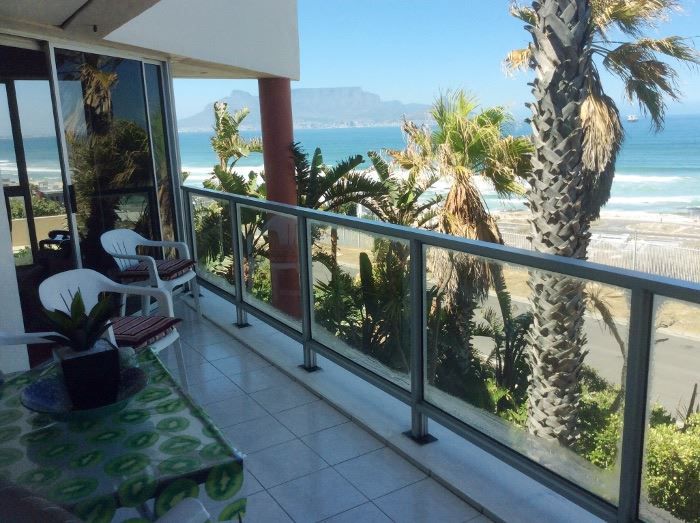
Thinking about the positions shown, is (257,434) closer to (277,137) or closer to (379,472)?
(379,472)

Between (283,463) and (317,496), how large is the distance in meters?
0.33

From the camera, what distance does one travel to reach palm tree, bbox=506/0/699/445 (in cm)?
233

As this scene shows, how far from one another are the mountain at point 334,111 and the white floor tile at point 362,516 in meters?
65.5

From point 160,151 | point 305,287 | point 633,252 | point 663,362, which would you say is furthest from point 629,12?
point 633,252

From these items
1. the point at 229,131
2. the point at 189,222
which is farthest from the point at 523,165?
the point at 229,131

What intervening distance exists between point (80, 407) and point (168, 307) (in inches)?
87.2

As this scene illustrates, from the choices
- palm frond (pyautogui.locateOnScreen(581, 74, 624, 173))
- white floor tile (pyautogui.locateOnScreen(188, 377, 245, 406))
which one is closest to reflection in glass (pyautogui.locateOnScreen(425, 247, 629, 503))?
white floor tile (pyautogui.locateOnScreen(188, 377, 245, 406))

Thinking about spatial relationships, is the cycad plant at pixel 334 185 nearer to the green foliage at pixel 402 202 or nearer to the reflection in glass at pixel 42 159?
the green foliage at pixel 402 202

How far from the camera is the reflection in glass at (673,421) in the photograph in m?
1.83

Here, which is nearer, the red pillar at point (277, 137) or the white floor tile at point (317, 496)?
the white floor tile at point (317, 496)

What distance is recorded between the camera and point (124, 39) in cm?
483

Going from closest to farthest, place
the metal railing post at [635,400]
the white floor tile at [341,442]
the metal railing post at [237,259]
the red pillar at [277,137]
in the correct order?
the metal railing post at [635,400]
the white floor tile at [341,442]
the metal railing post at [237,259]
the red pillar at [277,137]

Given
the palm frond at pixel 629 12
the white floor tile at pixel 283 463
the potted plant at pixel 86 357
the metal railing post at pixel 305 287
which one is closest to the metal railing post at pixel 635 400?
the white floor tile at pixel 283 463

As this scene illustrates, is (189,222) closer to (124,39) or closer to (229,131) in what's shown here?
(124,39)
